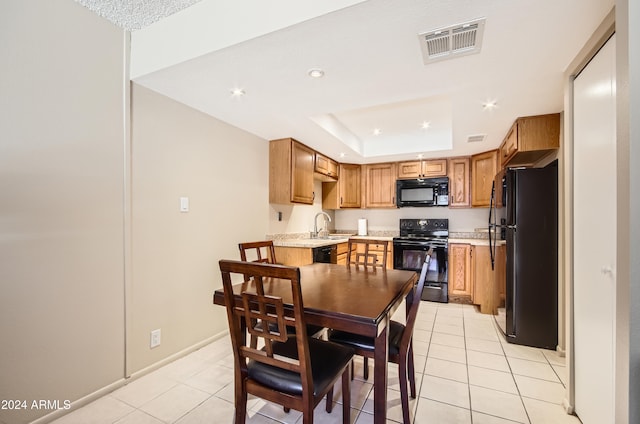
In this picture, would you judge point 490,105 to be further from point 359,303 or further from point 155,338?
point 155,338

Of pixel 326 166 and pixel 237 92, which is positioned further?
pixel 326 166

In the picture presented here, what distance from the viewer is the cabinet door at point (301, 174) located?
3.39 m

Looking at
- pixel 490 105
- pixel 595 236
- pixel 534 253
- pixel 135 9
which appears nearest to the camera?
pixel 595 236

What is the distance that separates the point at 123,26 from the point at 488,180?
419cm

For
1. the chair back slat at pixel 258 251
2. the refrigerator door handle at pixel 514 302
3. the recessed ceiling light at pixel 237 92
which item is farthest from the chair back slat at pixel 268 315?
the refrigerator door handle at pixel 514 302

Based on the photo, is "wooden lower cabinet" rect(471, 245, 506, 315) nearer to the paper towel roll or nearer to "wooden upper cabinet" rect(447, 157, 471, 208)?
"wooden upper cabinet" rect(447, 157, 471, 208)

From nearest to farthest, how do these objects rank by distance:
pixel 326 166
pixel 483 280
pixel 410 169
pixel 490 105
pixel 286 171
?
1. pixel 490 105
2. pixel 286 171
3. pixel 483 280
4. pixel 326 166
5. pixel 410 169

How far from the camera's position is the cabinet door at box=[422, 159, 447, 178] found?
14.1ft

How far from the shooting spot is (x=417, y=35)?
56.3 inches

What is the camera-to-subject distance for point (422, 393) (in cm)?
185

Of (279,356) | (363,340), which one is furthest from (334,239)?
(279,356)

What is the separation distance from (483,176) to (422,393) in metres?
3.13

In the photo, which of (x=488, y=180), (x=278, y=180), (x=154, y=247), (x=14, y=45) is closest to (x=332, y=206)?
(x=278, y=180)

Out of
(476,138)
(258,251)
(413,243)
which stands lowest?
(413,243)
